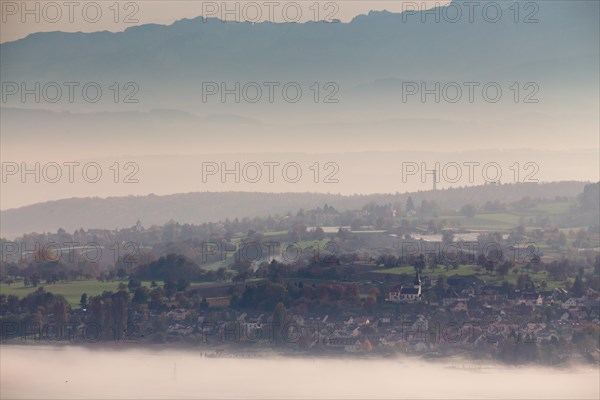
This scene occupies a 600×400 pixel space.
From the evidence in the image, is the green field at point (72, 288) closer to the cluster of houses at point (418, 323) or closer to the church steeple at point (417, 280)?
the cluster of houses at point (418, 323)

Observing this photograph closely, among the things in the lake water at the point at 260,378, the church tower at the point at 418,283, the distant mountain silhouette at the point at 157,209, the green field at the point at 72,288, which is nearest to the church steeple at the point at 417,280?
the church tower at the point at 418,283

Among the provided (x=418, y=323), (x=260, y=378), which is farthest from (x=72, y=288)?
(x=418, y=323)

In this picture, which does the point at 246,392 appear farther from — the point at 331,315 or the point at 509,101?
the point at 509,101

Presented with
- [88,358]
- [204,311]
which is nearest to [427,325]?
[204,311]

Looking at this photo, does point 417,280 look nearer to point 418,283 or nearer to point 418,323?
point 418,283

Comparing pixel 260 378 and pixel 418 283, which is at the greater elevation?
pixel 418 283

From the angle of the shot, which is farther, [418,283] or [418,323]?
[418,283]

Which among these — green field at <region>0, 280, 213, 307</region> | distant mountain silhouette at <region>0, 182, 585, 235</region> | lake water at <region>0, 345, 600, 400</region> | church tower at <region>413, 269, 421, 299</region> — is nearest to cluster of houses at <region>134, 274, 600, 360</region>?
church tower at <region>413, 269, 421, 299</region>

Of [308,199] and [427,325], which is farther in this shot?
[308,199]
